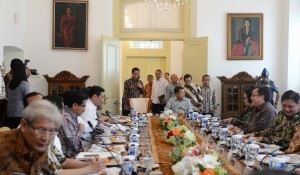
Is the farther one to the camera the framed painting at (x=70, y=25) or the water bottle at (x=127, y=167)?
the framed painting at (x=70, y=25)

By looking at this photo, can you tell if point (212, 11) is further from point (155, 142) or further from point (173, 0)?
point (155, 142)

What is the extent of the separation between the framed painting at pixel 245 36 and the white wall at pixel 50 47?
106 inches

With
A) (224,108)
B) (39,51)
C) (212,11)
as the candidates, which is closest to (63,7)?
(39,51)

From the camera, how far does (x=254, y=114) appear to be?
4.35 metres

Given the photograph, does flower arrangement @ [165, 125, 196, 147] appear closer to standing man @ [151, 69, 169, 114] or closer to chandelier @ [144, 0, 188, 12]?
standing man @ [151, 69, 169, 114]

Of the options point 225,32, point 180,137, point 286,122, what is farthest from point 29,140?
point 225,32

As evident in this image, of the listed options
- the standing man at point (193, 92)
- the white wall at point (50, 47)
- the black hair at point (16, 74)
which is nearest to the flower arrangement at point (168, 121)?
the black hair at point (16, 74)

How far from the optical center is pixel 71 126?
3209mm

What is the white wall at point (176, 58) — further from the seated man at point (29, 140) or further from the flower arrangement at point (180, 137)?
the seated man at point (29, 140)

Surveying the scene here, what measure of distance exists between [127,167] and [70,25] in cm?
596

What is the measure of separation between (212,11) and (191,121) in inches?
150

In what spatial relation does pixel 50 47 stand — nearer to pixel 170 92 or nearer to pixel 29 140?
pixel 170 92

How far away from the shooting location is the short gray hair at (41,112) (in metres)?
1.77

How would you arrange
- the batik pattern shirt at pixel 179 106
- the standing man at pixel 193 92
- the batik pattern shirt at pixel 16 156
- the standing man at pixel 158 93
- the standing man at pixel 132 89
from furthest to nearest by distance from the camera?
the standing man at pixel 158 93 < the standing man at pixel 132 89 < the standing man at pixel 193 92 < the batik pattern shirt at pixel 179 106 < the batik pattern shirt at pixel 16 156
